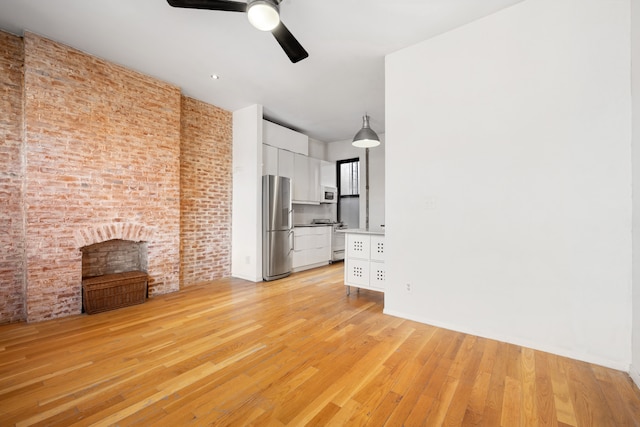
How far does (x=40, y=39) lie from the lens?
291cm

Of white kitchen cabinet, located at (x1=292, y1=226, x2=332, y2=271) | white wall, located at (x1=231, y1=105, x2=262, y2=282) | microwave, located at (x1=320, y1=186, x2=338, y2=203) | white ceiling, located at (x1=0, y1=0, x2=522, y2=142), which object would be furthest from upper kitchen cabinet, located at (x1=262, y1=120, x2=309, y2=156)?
white kitchen cabinet, located at (x1=292, y1=226, x2=332, y2=271)

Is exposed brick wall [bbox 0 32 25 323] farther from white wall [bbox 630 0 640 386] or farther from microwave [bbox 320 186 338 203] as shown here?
white wall [bbox 630 0 640 386]

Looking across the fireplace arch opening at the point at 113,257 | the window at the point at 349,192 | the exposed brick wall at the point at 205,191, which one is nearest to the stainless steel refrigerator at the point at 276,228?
the exposed brick wall at the point at 205,191

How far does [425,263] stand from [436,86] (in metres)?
1.80

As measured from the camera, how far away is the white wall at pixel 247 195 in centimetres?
467

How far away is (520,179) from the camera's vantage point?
7.82 ft

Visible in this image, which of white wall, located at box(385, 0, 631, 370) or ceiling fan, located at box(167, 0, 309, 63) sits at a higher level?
ceiling fan, located at box(167, 0, 309, 63)

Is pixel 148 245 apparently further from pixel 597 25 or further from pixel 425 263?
pixel 597 25

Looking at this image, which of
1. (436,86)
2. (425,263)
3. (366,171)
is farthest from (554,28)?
(366,171)

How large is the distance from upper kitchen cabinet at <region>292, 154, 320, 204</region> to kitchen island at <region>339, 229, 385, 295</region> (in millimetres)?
2354

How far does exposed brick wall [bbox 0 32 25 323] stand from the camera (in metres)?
2.86

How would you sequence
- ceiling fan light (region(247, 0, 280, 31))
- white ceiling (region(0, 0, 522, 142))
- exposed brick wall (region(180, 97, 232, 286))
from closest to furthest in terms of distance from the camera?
ceiling fan light (region(247, 0, 280, 31)) → white ceiling (region(0, 0, 522, 142)) → exposed brick wall (region(180, 97, 232, 286))

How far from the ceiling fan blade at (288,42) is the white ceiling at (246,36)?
12.3 inches

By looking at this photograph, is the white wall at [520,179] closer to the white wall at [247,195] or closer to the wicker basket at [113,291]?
Result: the white wall at [247,195]
